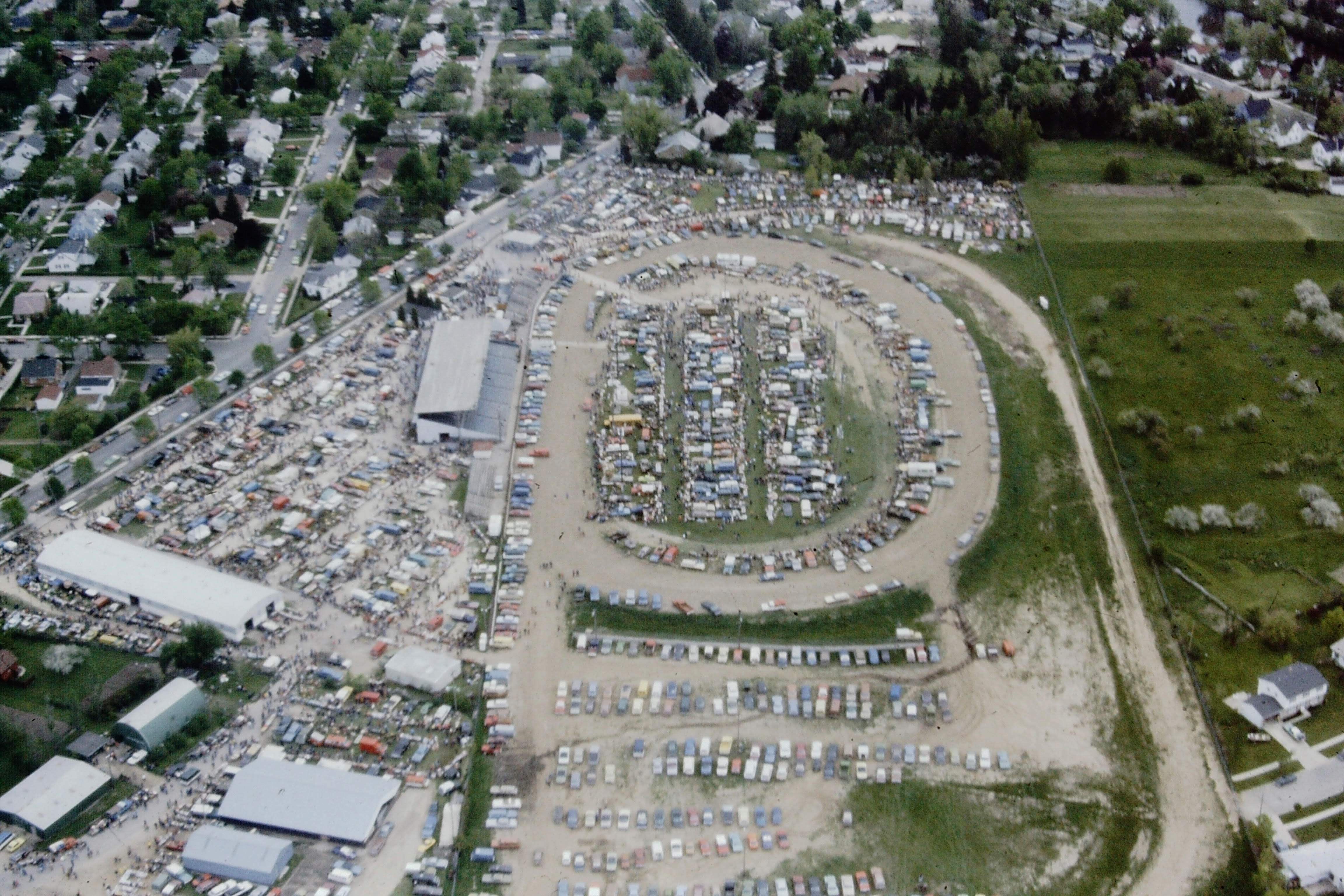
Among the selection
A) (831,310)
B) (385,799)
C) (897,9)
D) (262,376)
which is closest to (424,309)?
(262,376)

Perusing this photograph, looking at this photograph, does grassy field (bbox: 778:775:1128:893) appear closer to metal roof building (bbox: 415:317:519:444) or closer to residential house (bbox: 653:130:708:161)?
metal roof building (bbox: 415:317:519:444)

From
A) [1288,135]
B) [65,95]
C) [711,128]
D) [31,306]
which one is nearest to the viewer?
[31,306]

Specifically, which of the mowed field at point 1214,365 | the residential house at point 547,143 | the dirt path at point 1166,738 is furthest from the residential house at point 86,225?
the dirt path at point 1166,738

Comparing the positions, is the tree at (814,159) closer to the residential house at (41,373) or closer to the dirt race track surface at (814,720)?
the dirt race track surface at (814,720)

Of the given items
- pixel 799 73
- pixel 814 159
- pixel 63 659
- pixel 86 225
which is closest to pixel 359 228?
pixel 86 225

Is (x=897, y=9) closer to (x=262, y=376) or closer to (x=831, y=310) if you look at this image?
(x=831, y=310)

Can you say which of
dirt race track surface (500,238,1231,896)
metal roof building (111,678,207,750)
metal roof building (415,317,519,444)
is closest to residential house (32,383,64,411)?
metal roof building (415,317,519,444)

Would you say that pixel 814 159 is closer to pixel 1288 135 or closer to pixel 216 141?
pixel 1288 135
